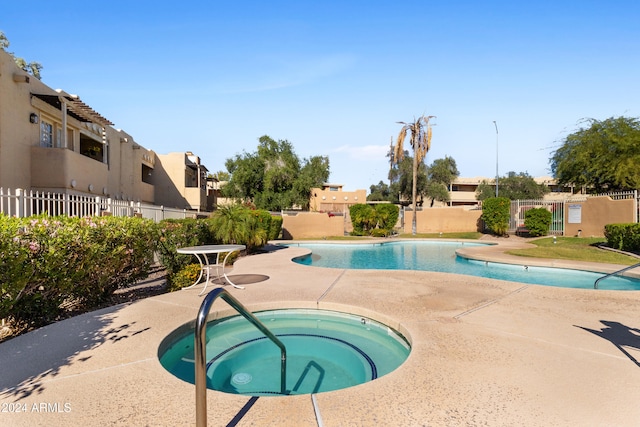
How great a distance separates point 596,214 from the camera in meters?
18.3

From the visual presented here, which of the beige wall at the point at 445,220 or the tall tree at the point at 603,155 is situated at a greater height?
the tall tree at the point at 603,155

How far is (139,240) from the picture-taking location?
6066mm

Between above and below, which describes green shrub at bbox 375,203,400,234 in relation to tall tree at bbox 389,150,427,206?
below

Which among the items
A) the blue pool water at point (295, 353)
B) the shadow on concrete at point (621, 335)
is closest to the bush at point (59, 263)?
the blue pool water at point (295, 353)

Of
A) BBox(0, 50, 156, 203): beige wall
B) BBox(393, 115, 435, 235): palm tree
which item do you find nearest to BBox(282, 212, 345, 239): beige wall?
BBox(393, 115, 435, 235): palm tree

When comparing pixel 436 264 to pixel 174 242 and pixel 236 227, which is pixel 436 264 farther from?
pixel 174 242

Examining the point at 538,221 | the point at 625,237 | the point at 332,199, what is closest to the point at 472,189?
the point at 332,199

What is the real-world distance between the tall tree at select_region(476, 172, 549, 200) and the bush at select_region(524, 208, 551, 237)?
96.8 ft

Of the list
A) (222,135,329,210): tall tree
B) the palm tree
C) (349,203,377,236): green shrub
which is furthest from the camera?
(222,135,329,210): tall tree

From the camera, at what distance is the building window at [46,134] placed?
12477 mm

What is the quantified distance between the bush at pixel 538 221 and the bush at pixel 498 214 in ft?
4.12

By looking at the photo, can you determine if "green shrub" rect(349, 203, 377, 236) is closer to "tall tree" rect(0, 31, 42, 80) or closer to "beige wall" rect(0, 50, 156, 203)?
"beige wall" rect(0, 50, 156, 203)

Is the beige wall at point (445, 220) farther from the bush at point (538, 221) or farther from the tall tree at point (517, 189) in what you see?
the tall tree at point (517, 189)

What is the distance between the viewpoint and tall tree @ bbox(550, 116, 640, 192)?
66.5ft
